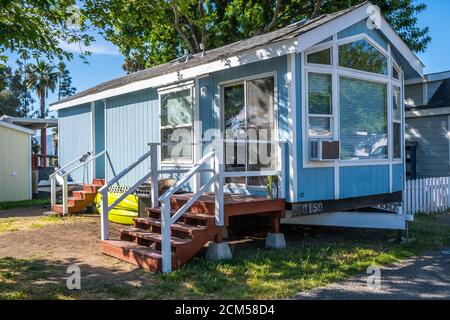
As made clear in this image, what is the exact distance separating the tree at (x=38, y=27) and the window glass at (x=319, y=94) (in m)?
4.15

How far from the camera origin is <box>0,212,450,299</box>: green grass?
5008 mm

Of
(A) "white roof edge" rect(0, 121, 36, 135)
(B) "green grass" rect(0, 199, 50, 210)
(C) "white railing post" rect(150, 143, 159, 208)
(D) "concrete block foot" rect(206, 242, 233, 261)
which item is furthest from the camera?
(A) "white roof edge" rect(0, 121, 36, 135)

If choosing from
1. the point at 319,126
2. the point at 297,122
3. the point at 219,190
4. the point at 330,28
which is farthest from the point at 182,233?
the point at 330,28

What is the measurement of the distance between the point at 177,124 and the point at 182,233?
3265 millimetres

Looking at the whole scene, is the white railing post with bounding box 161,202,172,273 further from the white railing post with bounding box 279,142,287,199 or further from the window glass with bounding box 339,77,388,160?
the window glass with bounding box 339,77,388,160

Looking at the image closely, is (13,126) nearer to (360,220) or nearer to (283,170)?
(283,170)

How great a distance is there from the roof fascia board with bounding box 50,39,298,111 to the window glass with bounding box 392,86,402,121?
3.29 meters

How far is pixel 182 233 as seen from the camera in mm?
6742

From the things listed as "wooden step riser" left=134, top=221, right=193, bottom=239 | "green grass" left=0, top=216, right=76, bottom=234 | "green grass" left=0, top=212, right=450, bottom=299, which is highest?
"wooden step riser" left=134, top=221, right=193, bottom=239

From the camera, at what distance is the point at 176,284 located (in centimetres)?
533

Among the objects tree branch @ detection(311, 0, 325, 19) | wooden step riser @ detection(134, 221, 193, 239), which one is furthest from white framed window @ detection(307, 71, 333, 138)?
tree branch @ detection(311, 0, 325, 19)

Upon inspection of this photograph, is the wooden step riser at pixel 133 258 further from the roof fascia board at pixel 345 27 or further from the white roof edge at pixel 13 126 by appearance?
the white roof edge at pixel 13 126

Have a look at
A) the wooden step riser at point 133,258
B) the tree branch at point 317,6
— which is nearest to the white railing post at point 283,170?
the wooden step riser at point 133,258

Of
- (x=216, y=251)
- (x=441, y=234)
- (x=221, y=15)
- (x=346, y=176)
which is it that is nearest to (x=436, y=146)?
(x=441, y=234)
